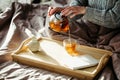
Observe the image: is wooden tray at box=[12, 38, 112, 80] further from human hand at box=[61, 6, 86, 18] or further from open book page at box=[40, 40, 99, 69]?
human hand at box=[61, 6, 86, 18]

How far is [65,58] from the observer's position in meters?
1.28

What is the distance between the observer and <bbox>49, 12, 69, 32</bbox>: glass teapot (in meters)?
1.50

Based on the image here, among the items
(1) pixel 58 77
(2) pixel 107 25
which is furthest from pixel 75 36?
(1) pixel 58 77

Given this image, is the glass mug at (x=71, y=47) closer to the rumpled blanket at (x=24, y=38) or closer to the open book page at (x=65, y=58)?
the open book page at (x=65, y=58)

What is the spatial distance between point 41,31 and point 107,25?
0.48m

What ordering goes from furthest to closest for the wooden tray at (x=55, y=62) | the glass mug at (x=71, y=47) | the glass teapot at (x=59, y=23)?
the glass teapot at (x=59, y=23) → the glass mug at (x=71, y=47) → the wooden tray at (x=55, y=62)

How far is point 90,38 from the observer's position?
4.94 feet

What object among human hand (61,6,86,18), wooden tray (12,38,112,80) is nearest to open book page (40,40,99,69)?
wooden tray (12,38,112,80)

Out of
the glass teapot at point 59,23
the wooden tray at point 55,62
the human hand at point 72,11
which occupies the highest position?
the human hand at point 72,11

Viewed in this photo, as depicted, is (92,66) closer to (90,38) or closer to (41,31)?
(90,38)

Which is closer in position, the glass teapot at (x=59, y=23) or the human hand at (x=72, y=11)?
the human hand at (x=72, y=11)

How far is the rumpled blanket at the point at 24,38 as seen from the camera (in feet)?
3.97

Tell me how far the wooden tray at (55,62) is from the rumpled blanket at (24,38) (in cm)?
3

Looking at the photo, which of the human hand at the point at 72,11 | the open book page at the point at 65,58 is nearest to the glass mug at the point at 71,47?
the open book page at the point at 65,58
